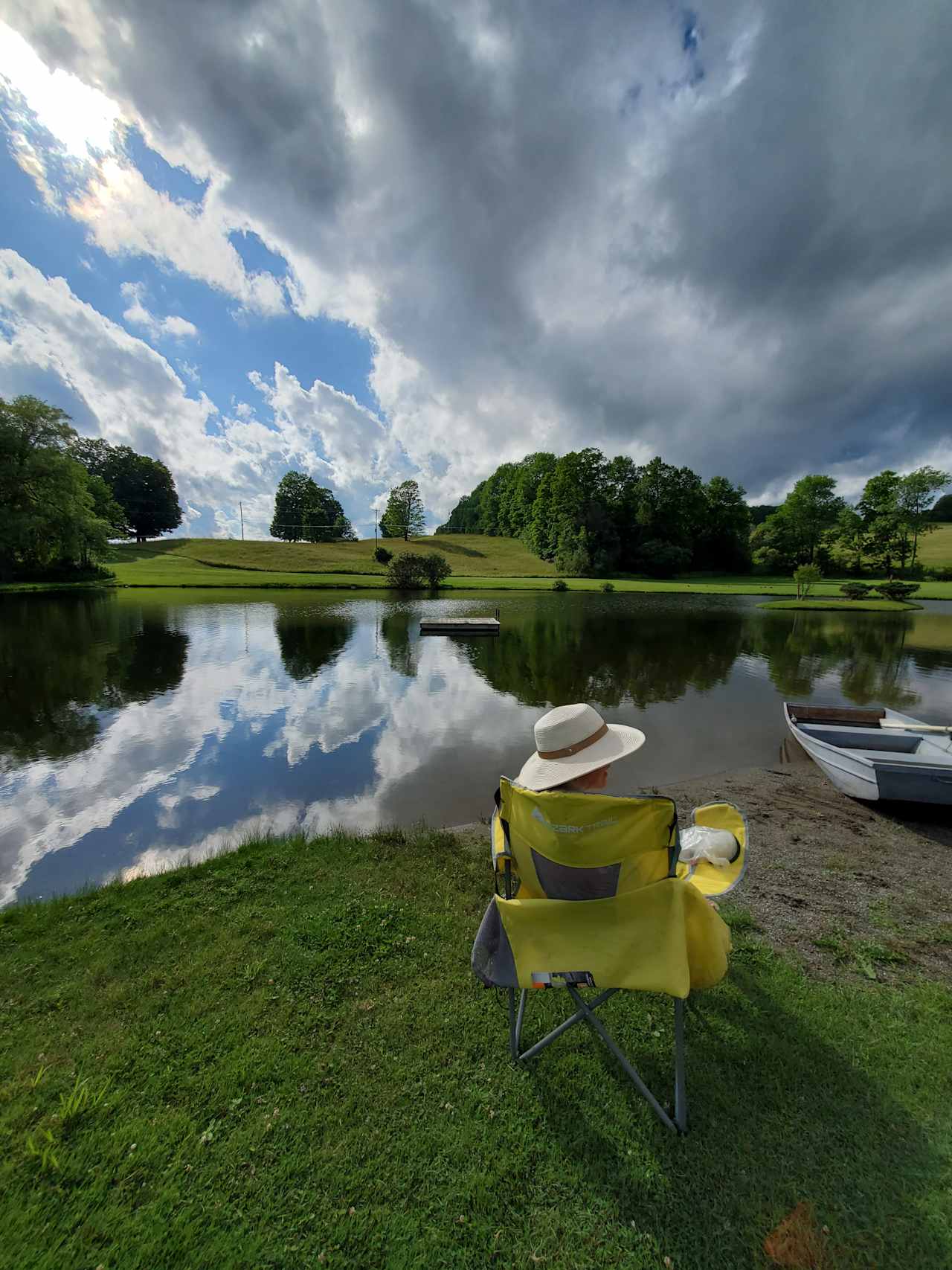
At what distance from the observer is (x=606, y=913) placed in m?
2.83

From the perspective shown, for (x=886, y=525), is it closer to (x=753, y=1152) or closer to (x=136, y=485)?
(x=753, y=1152)

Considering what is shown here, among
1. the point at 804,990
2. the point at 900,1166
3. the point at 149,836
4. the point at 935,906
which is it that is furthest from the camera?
the point at 149,836

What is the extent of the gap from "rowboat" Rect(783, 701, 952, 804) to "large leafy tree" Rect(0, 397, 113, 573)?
59536 millimetres

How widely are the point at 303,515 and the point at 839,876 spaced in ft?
371

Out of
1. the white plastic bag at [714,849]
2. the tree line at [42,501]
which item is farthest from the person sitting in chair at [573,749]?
the tree line at [42,501]

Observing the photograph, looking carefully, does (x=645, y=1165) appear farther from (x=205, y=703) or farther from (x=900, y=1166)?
(x=205, y=703)

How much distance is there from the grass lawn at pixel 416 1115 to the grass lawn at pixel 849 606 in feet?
174

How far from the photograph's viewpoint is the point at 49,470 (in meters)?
46.3

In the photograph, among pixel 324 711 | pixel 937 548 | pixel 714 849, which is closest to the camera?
pixel 714 849

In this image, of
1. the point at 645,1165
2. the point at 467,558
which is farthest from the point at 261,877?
the point at 467,558

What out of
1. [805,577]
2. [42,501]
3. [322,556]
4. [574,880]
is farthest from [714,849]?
[322,556]

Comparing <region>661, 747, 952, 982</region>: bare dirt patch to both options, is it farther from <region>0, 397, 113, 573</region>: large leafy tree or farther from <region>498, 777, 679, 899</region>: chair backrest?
<region>0, 397, 113, 573</region>: large leafy tree

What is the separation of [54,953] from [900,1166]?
6.05 m

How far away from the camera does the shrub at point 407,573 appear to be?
55.9 m
